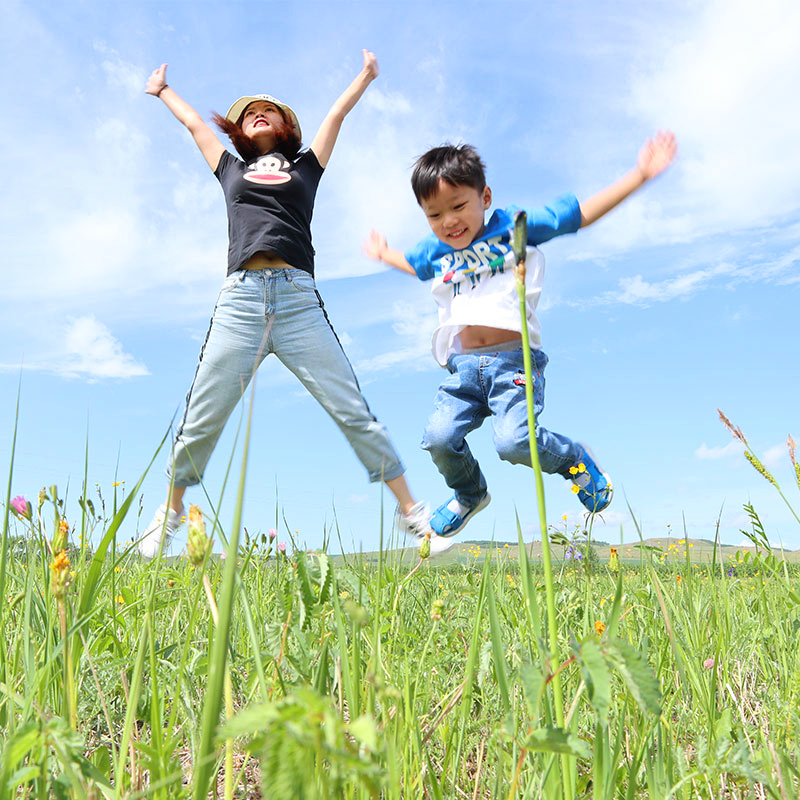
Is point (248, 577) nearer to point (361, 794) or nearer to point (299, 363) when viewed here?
point (361, 794)

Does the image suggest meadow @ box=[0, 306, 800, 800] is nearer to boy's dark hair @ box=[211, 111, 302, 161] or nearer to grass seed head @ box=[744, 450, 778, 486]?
grass seed head @ box=[744, 450, 778, 486]

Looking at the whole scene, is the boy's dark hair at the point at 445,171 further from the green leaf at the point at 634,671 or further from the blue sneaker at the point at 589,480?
the green leaf at the point at 634,671

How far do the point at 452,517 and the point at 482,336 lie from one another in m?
1.48

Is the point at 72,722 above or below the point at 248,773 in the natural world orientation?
above

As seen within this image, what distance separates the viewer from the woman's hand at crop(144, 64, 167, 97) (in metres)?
6.15

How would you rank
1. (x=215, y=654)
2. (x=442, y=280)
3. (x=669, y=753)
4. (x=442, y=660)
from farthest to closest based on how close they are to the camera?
(x=442, y=280) → (x=442, y=660) → (x=669, y=753) → (x=215, y=654)

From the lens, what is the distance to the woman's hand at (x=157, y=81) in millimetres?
6152

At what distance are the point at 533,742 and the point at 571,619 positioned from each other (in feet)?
4.72

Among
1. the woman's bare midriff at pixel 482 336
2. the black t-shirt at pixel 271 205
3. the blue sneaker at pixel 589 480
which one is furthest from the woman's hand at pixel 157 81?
the blue sneaker at pixel 589 480

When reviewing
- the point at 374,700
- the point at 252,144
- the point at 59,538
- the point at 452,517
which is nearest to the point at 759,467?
the point at 374,700

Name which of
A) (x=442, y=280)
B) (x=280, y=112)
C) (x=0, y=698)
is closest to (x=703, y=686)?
(x=0, y=698)

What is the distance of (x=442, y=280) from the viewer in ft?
17.3

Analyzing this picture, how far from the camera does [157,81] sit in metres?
6.21

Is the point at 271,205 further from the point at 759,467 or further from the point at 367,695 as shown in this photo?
the point at 367,695
